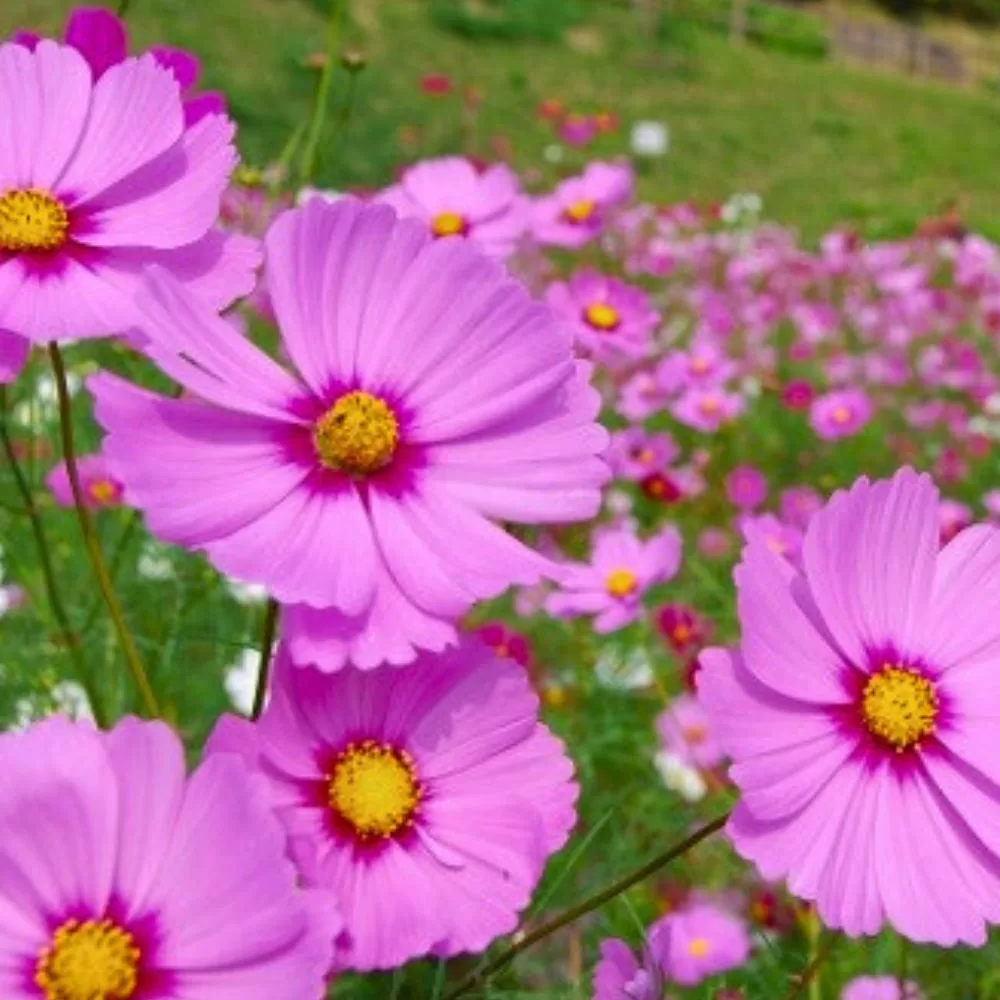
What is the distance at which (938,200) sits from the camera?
753cm

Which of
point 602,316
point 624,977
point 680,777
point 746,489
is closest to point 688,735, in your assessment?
point 680,777

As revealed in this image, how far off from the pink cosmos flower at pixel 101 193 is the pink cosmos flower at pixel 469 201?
64 cm

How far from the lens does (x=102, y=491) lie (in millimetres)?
1544

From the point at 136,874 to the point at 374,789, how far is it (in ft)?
0.26

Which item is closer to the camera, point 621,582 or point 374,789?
point 374,789

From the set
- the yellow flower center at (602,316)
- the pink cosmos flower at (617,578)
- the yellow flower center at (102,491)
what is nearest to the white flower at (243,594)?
the yellow flower center at (102,491)

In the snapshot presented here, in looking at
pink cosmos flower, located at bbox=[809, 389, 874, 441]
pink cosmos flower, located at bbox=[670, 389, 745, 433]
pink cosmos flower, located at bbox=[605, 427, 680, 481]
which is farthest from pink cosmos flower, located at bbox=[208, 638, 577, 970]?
pink cosmos flower, located at bbox=[809, 389, 874, 441]

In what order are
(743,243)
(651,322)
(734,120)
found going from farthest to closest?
(734,120), (743,243), (651,322)

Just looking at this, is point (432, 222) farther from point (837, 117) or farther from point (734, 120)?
point (837, 117)

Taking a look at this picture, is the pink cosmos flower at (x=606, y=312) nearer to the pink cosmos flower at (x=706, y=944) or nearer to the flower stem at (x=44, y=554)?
the pink cosmos flower at (x=706, y=944)

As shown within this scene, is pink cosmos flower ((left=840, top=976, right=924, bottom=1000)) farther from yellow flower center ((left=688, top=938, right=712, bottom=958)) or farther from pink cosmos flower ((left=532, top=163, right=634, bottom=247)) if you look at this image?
Result: pink cosmos flower ((left=532, top=163, right=634, bottom=247))

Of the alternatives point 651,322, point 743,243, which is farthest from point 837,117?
point 651,322

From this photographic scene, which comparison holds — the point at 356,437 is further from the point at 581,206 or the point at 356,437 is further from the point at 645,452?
the point at 645,452

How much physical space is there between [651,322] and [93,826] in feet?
3.74
